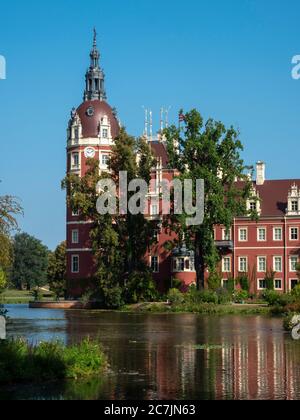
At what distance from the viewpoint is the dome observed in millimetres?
81688

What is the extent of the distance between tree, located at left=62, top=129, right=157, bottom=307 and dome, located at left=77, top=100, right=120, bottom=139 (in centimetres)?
1154

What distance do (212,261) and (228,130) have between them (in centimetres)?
997

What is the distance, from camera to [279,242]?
76000 mm

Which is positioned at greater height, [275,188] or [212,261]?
[275,188]

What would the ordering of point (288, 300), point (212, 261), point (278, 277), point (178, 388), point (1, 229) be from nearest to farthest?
point (178, 388) → point (1, 229) → point (288, 300) → point (212, 261) → point (278, 277)

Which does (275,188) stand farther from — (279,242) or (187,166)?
(187,166)

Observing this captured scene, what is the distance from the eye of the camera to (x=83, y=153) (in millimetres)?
80750

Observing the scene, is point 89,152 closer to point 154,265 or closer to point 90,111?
point 90,111

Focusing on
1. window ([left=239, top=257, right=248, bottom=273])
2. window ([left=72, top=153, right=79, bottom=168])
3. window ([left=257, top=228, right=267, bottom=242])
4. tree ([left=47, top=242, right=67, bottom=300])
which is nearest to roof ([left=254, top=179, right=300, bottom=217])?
window ([left=257, top=228, right=267, bottom=242])

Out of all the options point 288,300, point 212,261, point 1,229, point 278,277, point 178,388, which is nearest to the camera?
point 178,388

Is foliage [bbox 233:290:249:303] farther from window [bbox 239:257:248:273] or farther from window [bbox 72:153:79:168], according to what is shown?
window [bbox 72:153:79:168]

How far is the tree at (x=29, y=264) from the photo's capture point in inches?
5148

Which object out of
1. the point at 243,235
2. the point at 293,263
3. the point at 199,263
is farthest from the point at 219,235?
the point at 199,263

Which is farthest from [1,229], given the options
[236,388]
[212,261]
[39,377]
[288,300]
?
[212,261]
